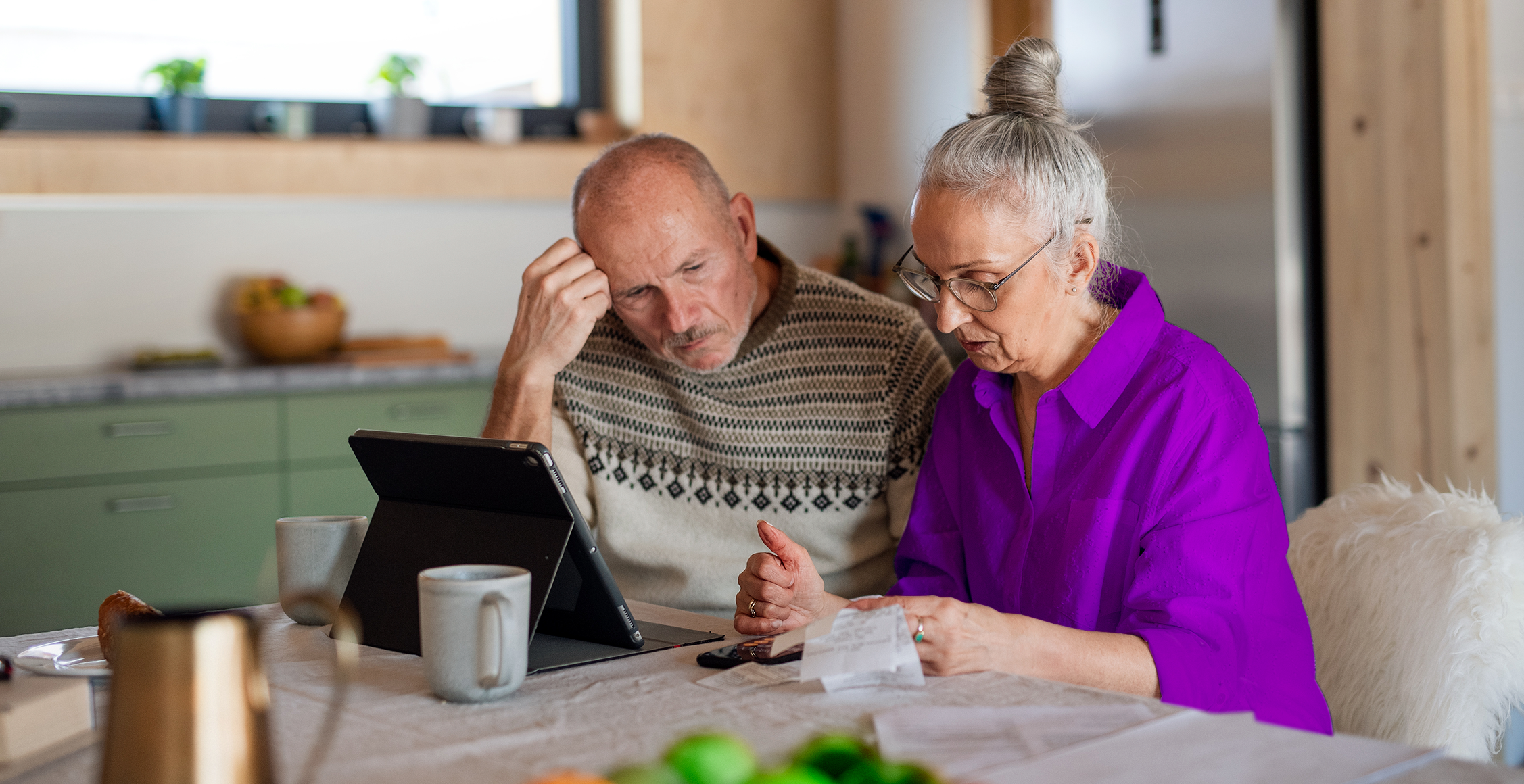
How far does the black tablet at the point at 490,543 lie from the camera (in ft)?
3.95

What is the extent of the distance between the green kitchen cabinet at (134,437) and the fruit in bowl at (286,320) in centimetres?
35

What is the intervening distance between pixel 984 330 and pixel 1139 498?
0.85ft

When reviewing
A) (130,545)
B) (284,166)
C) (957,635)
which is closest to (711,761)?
(957,635)

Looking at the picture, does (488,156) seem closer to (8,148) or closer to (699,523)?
(8,148)

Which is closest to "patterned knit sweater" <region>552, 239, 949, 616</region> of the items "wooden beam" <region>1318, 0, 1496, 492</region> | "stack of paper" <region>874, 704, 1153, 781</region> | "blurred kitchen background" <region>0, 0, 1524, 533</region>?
"stack of paper" <region>874, 704, 1153, 781</region>

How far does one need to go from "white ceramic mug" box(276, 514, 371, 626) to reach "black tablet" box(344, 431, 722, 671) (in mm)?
48

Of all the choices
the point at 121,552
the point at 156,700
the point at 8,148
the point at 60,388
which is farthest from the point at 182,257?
the point at 156,700

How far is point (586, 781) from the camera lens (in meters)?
0.63

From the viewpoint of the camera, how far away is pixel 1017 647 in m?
1.17

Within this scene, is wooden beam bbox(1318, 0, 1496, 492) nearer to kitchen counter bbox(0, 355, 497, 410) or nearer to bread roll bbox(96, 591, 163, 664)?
kitchen counter bbox(0, 355, 497, 410)

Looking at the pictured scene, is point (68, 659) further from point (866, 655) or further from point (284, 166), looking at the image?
point (284, 166)

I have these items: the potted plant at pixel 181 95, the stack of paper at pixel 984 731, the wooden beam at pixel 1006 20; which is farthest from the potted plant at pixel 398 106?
the stack of paper at pixel 984 731

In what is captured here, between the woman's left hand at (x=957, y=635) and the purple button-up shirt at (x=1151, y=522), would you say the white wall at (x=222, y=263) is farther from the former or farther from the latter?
the woman's left hand at (x=957, y=635)

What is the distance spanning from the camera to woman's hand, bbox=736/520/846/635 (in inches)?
53.2
